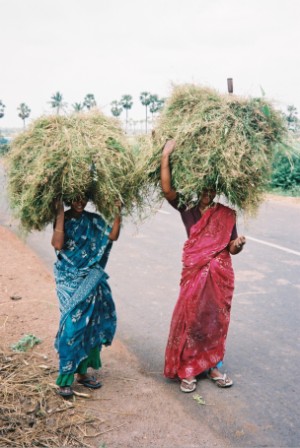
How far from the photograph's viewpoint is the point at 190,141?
11.8 feet

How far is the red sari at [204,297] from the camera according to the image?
3805 millimetres

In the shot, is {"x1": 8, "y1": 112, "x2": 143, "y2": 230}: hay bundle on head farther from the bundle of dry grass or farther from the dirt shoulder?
the dirt shoulder

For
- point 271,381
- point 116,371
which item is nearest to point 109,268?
point 116,371

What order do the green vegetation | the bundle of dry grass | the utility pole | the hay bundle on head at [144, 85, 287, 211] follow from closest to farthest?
the bundle of dry grass < the hay bundle on head at [144, 85, 287, 211] < the utility pole < the green vegetation

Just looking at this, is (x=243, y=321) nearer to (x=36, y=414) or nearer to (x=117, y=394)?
(x=117, y=394)

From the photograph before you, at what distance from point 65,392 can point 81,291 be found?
0.70 meters

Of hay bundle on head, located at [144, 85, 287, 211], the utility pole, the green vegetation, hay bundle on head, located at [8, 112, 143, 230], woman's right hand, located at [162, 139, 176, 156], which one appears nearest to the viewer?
hay bundle on head, located at [8, 112, 143, 230]

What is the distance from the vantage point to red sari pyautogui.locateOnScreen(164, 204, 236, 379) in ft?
12.5

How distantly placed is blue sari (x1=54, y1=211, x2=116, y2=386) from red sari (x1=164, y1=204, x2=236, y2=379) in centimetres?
59

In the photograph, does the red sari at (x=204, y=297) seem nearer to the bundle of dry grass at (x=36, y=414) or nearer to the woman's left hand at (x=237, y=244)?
the woman's left hand at (x=237, y=244)

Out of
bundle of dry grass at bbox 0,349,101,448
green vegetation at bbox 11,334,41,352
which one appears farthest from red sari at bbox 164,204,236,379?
green vegetation at bbox 11,334,41,352

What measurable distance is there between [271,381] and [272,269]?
3.06 m

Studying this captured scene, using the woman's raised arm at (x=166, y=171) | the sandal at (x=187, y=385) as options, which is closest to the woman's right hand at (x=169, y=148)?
the woman's raised arm at (x=166, y=171)

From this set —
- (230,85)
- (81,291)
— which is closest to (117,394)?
(81,291)
